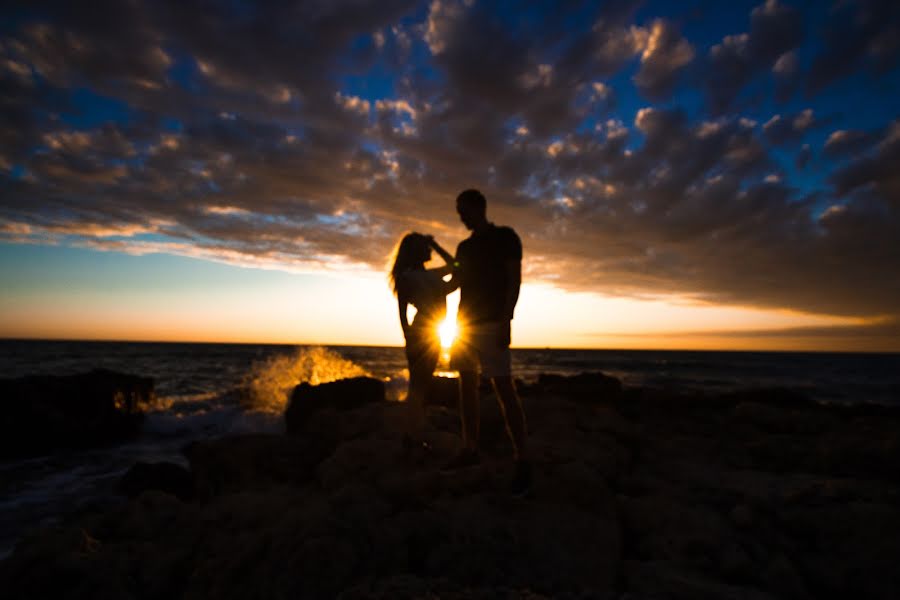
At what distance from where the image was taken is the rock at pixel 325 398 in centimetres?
977

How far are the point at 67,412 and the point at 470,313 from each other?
504 inches

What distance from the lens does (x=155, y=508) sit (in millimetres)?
3590

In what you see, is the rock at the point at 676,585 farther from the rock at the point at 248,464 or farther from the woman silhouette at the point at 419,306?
the rock at the point at 248,464

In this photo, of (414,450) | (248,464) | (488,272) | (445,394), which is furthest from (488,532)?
(445,394)

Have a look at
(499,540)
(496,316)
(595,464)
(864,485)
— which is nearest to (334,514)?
(499,540)

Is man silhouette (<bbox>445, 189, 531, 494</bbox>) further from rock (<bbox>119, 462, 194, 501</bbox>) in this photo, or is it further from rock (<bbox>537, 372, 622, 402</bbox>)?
rock (<bbox>537, 372, 622, 402</bbox>)

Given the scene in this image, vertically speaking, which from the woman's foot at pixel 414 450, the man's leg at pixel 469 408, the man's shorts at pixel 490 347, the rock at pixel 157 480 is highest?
the man's shorts at pixel 490 347

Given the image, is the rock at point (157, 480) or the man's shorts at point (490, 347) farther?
the rock at point (157, 480)

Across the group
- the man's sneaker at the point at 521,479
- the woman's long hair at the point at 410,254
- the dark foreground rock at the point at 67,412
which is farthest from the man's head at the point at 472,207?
the dark foreground rock at the point at 67,412

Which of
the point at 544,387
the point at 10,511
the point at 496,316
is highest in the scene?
the point at 496,316

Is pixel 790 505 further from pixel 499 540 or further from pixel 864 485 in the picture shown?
pixel 499 540

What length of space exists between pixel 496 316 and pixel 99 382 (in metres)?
14.2

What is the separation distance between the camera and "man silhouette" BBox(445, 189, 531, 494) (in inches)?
130

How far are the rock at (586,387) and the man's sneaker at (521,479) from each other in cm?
966
